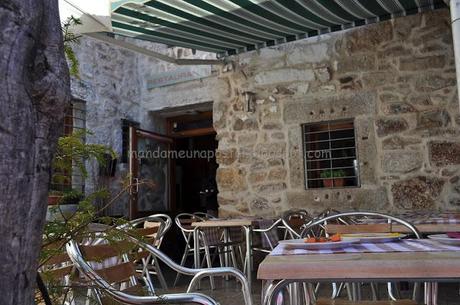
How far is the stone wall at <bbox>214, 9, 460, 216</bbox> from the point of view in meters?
4.61

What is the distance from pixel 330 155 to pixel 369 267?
4.31m

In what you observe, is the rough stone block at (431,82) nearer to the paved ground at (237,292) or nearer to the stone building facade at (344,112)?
the stone building facade at (344,112)

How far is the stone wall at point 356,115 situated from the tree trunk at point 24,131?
14.9 ft

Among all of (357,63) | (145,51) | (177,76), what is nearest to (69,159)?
(145,51)

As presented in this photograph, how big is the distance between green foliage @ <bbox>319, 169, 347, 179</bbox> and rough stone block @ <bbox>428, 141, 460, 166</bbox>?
963mm

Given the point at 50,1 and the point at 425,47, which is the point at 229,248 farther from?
the point at 50,1

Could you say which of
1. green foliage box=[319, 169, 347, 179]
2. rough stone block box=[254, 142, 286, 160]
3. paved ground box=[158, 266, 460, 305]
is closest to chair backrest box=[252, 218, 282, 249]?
paved ground box=[158, 266, 460, 305]

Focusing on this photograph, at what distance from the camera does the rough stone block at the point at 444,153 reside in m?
4.50

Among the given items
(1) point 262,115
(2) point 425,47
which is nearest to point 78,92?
(1) point 262,115

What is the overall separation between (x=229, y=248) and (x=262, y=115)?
1.73 metres

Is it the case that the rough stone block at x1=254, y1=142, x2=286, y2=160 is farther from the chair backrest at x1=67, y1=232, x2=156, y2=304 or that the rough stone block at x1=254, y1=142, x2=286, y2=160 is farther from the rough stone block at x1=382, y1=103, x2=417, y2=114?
the chair backrest at x1=67, y1=232, x2=156, y2=304

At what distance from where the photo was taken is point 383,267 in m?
0.95

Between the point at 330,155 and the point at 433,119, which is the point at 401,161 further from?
the point at 330,155

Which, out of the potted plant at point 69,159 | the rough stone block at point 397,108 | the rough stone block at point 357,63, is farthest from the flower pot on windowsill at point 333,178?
the potted plant at point 69,159
